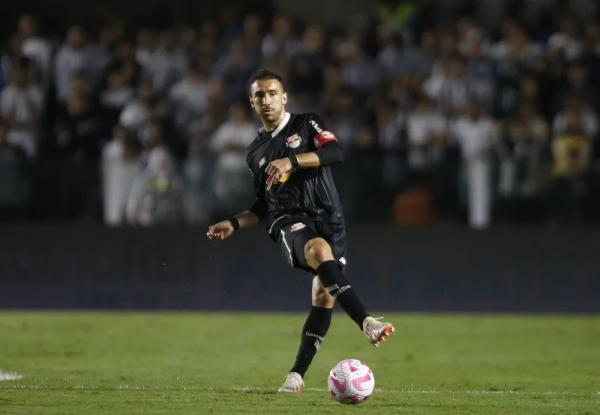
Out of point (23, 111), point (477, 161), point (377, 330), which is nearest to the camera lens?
point (377, 330)

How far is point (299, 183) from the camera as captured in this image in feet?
27.4

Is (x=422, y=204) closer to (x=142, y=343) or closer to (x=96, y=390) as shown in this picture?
(x=142, y=343)

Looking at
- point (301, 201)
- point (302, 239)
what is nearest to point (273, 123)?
point (301, 201)

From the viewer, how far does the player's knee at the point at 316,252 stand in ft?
26.1

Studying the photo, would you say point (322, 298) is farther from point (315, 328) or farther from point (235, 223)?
point (235, 223)

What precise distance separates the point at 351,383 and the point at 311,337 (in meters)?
0.82

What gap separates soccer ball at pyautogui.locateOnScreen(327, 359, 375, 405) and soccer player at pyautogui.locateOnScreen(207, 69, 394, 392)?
1.97 ft

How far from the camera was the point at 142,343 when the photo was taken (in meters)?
12.4

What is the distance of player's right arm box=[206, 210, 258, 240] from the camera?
27.8 feet

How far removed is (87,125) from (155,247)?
75.6 inches

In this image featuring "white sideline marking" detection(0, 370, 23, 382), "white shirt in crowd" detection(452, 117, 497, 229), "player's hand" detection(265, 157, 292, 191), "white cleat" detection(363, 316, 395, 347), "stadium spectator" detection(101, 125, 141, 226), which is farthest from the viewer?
"stadium spectator" detection(101, 125, 141, 226)

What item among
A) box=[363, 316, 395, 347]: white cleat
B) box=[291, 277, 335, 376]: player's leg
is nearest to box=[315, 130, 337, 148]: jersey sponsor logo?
box=[291, 277, 335, 376]: player's leg

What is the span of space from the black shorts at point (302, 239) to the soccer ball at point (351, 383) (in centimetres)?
81

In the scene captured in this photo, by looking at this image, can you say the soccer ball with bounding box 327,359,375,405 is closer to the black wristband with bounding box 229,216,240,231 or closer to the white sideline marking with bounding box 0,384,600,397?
the white sideline marking with bounding box 0,384,600,397
